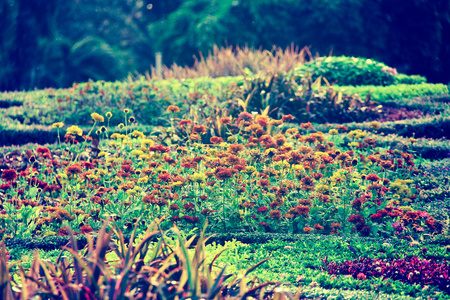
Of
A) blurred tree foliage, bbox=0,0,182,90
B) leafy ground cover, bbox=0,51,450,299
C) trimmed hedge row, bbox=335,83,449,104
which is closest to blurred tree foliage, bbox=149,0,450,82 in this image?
blurred tree foliage, bbox=0,0,182,90

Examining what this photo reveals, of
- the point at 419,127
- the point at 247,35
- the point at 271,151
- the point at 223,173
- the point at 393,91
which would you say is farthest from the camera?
the point at 247,35

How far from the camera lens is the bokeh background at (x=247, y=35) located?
19.7 m

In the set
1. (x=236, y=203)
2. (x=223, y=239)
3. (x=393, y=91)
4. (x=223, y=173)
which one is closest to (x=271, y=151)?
(x=236, y=203)

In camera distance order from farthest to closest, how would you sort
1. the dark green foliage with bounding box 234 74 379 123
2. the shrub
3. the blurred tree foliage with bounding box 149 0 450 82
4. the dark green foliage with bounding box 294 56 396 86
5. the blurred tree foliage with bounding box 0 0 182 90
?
the blurred tree foliage with bounding box 0 0 182 90
the blurred tree foliage with bounding box 149 0 450 82
the dark green foliage with bounding box 294 56 396 86
the dark green foliage with bounding box 234 74 379 123
the shrub

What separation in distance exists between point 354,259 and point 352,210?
3.01 feet

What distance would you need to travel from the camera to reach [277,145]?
4.51 m

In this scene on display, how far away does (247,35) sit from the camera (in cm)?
2098

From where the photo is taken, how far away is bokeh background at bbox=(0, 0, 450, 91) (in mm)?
19688

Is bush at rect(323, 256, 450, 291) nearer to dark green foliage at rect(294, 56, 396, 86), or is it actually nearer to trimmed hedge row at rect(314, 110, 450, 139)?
trimmed hedge row at rect(314, 110, 450, 139)


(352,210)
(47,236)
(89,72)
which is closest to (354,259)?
(352,210)

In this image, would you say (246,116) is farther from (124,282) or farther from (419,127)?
(124,282)

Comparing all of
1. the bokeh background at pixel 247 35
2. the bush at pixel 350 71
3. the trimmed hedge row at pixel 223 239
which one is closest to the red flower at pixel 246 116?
the trimmed hedge row at pixel 223 239

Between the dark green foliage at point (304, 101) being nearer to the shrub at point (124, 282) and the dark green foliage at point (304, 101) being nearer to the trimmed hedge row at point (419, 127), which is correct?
the trimmed hedge row at point (419, 127)

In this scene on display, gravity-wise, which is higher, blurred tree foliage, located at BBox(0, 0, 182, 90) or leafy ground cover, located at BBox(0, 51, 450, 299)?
blurred tree foliage, located at BBox(0, 0, 182, 90)
